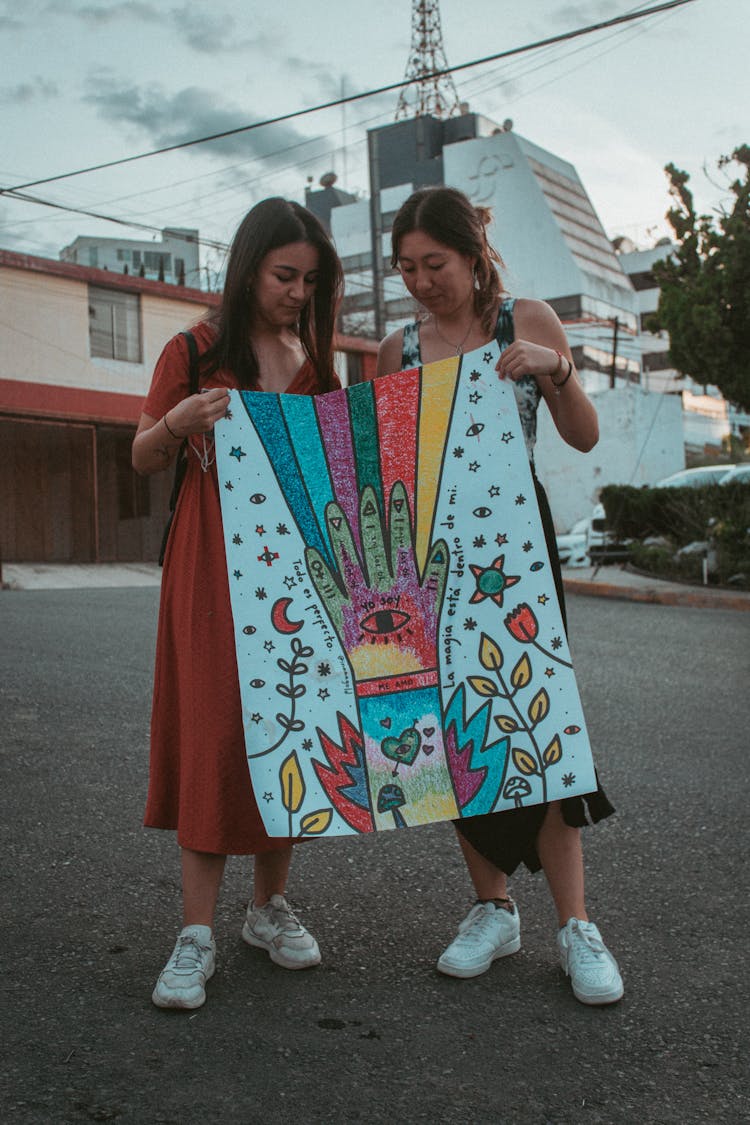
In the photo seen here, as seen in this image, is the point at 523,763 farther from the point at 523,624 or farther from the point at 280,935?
the point at 280,935

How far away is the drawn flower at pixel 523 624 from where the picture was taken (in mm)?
2551

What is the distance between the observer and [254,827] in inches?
101

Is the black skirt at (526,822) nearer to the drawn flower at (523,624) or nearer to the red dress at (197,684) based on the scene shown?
the drawn flower at (523,624)

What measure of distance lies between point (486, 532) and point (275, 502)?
50 centimetres

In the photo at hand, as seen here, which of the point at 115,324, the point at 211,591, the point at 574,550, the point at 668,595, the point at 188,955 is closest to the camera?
the point at 188,955

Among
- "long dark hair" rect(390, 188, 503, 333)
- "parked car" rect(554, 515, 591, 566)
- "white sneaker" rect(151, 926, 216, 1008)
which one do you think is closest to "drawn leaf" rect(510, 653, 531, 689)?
"long dark hair" rect(390, 188, 503, 333)

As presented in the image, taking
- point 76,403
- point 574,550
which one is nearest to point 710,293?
point 574,550

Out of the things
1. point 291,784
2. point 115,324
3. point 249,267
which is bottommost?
point 291,784

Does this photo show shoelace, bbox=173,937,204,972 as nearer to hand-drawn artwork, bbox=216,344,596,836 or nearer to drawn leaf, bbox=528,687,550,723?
hand-drawn artwork, bbox=216,344,596,836

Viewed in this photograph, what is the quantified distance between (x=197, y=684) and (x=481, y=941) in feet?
3.02

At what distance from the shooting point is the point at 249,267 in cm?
262

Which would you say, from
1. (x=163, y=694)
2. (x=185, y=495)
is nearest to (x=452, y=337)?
(x=185, y=495)

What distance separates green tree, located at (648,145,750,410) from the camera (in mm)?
13812

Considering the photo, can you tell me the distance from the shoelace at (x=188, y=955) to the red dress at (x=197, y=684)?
0.21 m
